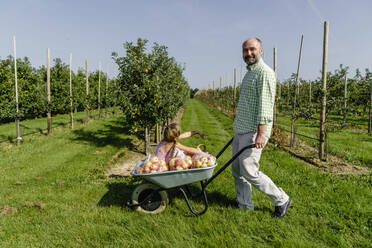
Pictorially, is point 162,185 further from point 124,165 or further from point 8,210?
point 124,165

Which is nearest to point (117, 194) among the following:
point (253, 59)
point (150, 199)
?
point (150, 199)

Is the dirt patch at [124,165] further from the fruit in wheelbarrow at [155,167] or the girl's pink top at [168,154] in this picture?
the fruit in wheelbarrow at [155,167]

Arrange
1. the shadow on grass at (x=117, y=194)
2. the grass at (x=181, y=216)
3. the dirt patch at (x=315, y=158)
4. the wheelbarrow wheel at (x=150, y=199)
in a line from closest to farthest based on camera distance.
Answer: the grass at (x=181, y=216)
the wheelbarrow wheel at (x=150, y=199)
the shadow on grass at (x=117, y=194)
the dirt patch at (x=315, y=158)

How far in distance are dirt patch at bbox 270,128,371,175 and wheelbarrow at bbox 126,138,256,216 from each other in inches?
137

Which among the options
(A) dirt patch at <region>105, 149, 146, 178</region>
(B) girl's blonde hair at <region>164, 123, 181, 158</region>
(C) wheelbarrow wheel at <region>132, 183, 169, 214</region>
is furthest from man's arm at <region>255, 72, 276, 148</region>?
(A) dirt patch at <region>105, 149, 146, 178</region>

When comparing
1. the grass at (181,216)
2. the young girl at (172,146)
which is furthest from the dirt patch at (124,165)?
the young girl at (172,146)

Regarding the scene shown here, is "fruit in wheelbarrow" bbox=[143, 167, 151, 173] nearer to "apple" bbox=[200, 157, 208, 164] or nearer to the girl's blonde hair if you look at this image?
the girl's blonde hair

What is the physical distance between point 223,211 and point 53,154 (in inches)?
233

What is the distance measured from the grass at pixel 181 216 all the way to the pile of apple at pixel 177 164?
679mm

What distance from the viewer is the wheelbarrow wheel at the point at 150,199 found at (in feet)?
10.7

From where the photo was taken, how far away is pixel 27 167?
577 centimetres

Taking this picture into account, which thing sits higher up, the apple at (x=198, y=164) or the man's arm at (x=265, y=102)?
the man's arm at (x=265, y=102)

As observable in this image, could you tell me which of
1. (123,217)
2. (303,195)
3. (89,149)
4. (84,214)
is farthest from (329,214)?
(89,149)

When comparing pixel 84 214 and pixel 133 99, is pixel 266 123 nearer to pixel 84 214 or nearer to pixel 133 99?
pixel 84 214
